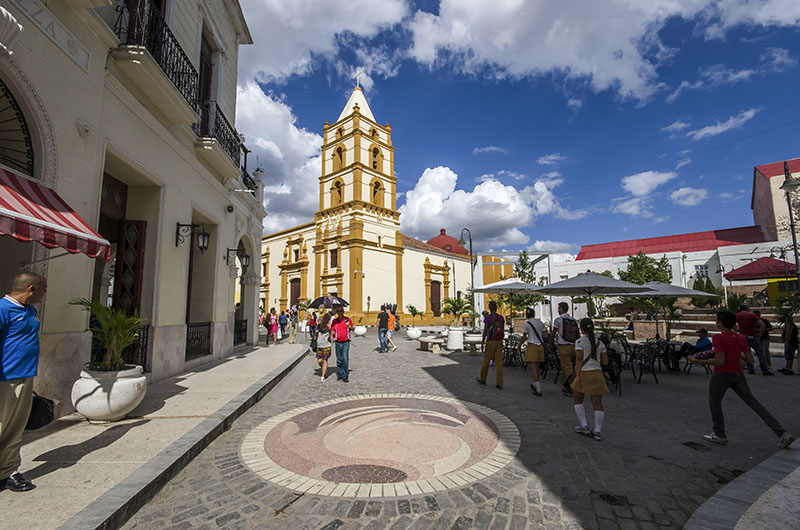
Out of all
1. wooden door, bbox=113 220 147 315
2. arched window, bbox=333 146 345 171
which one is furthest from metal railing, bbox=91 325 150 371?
arched window, bbox=333 146 345 171

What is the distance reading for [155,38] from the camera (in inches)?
267

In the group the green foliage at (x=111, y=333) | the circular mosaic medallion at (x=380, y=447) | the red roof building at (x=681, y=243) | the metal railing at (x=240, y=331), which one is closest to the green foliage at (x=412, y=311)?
the metal railing at (x=240, y=331)

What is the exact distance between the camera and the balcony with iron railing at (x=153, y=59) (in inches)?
234

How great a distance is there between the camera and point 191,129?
28.6 feet

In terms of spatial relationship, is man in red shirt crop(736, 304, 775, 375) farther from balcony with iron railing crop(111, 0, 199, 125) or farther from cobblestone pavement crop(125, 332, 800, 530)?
balcony with iron railing crop(111, 0, 199, 125)

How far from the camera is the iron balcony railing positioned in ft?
20.0

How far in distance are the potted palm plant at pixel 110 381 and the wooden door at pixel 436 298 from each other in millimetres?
31096

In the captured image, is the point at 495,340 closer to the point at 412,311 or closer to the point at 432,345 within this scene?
the point at 432,345

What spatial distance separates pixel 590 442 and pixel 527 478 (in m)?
1.35

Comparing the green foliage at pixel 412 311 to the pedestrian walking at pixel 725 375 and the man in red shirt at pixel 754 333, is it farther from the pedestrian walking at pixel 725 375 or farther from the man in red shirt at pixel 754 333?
the pedestrian walking at pixel 725 375

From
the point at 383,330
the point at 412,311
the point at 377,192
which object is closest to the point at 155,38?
the point at 383,330

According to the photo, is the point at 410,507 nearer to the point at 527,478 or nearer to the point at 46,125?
the point at 527,478

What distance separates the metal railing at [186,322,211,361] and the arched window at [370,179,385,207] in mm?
22568

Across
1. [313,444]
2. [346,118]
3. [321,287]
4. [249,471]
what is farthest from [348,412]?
[346,118]
